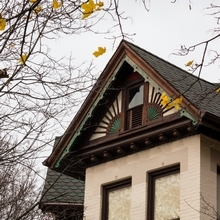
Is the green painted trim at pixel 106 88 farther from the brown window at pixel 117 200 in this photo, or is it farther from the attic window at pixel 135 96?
the brown window at pixel 117 200

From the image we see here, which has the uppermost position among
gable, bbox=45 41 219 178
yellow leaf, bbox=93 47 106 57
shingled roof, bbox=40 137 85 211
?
gable, bbox=45 41 219 178

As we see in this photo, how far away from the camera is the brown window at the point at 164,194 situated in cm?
1670

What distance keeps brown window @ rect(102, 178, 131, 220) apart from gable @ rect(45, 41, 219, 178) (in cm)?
71

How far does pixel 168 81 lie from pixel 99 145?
2.63 metres

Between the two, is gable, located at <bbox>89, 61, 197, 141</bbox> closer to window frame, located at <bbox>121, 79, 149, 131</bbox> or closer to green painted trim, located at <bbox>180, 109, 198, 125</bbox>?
window frame, located at <bbox>121, 79, 149, 131</bbox>

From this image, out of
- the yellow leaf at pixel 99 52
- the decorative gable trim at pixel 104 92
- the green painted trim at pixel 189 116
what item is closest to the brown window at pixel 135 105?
the decorative gable trim at pixel 104 92

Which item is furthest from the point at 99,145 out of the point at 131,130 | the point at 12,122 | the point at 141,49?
the point at 12,122

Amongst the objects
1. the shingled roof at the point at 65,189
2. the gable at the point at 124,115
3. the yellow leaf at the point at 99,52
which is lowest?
the yellow leaf at the point at 99,52

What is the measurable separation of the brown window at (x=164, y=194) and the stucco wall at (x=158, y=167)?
128 mm

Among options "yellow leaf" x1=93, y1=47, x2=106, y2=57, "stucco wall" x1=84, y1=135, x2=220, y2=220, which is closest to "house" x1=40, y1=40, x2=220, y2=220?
"stucco wall" x1=84, y1=135, x2=220, y2=220

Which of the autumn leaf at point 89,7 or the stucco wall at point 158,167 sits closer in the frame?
the autumn leaf at point 89,7

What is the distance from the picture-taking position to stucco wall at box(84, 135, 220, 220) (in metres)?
16.3

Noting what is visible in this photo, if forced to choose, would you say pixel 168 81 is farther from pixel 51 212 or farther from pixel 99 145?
pixel 51 212

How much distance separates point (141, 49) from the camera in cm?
1950
